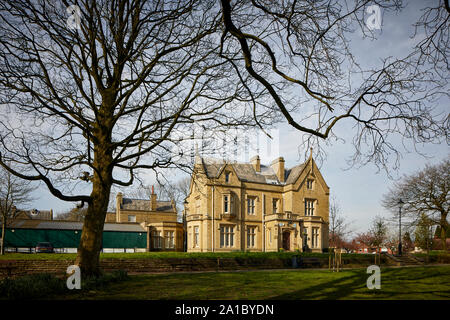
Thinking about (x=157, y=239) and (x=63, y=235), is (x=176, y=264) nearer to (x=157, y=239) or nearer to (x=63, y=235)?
(x=63, y=235)

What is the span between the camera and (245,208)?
41844 millimetres

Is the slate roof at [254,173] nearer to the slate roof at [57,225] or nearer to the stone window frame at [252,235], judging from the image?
the stone window frame at [252,235]

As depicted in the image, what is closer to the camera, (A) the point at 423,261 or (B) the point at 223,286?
(B) the point at 223,286

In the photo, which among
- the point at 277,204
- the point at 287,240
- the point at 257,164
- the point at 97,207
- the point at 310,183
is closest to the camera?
the point at 97,207

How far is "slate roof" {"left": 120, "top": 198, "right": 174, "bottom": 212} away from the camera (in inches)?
2331

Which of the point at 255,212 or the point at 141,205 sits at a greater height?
the point at 141,205

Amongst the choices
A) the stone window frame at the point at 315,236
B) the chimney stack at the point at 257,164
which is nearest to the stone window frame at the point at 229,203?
the chimney stack at the point at 257,164

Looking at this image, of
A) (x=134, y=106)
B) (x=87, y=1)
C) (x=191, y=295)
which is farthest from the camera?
(x=134, y=106)

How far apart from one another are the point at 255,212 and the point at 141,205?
25.4 metres

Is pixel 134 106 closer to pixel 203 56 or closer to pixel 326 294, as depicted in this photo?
pixel 203 56

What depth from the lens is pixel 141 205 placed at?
60375 mm

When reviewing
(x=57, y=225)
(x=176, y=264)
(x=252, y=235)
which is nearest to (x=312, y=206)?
(x=252, y=235)
